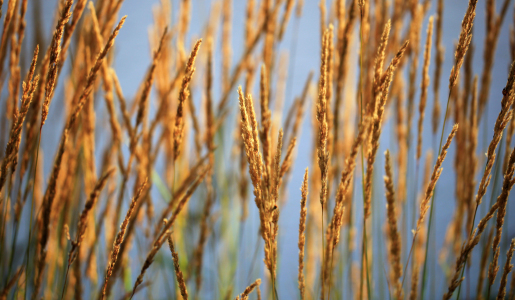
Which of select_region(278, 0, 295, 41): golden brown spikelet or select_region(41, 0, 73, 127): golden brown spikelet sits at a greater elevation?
select_region(278, 0, 295, 41): golden brown spikelet

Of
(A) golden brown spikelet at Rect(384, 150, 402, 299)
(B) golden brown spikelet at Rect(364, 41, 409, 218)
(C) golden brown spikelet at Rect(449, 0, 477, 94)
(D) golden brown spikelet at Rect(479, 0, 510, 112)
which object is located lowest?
(A) golden brown spikelet at Rect(384, 150, 402, 299)

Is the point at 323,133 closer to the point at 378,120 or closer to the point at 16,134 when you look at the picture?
the point at 378,120

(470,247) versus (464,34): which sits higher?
(464,34)

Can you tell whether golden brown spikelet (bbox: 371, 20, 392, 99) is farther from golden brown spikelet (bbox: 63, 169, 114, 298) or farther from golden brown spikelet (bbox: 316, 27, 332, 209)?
golden brown spikelet (bbox: 63, 169, 114, 298)

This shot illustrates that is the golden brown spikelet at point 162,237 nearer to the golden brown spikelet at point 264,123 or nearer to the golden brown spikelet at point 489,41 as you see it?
the golden brown spikelet at point 264,123

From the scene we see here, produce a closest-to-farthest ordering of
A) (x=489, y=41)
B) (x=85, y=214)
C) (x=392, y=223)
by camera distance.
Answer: (x=85, y=214) → (x=392, y=223) → (x=489, y=41)

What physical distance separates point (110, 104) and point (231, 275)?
684mm

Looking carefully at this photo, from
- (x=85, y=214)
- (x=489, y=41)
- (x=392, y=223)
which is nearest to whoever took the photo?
(x=85, y=214)

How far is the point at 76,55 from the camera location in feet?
3.00

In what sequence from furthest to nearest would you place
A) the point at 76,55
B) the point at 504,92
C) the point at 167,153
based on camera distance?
1. the point at 167,153
2. the point at 76,55
3. the point at 504,92

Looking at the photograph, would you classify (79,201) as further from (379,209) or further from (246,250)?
(379,209)

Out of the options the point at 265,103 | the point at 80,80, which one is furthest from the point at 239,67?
the point at 80,80

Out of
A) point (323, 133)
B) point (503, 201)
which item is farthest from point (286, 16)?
point (503, 201)

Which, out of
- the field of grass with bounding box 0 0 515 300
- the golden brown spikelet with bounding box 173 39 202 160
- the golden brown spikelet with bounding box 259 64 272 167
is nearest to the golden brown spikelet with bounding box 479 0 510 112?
the field of grass with bounding box 0 0 515 300
